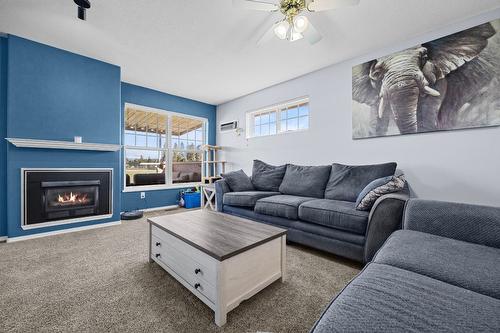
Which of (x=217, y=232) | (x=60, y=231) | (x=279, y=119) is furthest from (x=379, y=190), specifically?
(x=60, y=231)

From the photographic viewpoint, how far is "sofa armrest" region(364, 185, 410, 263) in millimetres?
1739

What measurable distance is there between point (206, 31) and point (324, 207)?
244 cm

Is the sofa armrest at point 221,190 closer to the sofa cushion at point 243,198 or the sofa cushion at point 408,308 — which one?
the sofa cushion at point 243,198

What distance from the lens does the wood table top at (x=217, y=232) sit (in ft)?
4.29

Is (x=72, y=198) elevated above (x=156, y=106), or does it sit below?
below

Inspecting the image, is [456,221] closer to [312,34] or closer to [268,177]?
[312,34]

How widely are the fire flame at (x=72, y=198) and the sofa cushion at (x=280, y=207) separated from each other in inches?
103

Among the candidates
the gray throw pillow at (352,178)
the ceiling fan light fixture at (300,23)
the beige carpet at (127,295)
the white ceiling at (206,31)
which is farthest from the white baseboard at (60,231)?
the ceiling fan light fixture at (300,23)

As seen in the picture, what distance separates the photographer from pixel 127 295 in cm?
148

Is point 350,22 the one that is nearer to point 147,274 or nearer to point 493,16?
point 493,16

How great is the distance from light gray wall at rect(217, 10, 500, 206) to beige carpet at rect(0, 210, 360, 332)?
1503 mm

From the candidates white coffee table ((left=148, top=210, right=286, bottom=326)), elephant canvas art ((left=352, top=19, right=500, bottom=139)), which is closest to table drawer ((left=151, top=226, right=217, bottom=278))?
white coffee table ((left=148, top=210, right=286, bottom=326))

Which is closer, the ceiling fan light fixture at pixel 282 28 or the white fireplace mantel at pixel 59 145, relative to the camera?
the ceiling fan light fixture at pixel 282 28

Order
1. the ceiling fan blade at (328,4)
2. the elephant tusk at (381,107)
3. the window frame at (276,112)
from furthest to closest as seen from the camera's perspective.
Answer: the window frame at (276,112) → the elephant tusk at (381,107) → the ceiling fan blade at (328,4)
